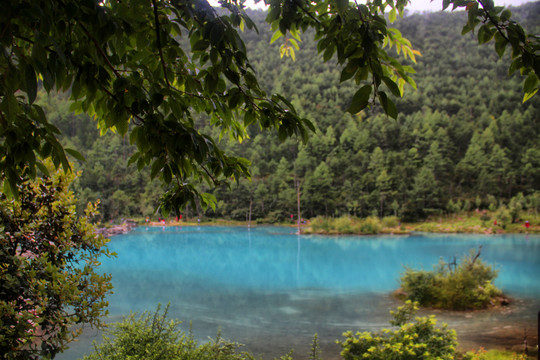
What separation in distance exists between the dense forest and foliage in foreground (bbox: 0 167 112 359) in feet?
77.8

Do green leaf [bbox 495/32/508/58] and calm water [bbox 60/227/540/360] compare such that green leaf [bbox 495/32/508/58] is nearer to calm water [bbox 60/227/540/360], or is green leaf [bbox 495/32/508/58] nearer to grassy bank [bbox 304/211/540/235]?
calm water [bbox 60/227/540/360]

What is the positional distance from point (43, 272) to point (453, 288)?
7430 millimetres

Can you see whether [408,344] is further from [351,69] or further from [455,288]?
[455,288]

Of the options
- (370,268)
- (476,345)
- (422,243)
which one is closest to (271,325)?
(476,345)

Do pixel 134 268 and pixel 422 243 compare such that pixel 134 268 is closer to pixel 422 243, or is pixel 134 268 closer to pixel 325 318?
pixel 325 318

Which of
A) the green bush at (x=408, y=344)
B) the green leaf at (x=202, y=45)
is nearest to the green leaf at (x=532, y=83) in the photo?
the green leaf at (x=202, y=45)

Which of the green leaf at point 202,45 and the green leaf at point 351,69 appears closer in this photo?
the green leaf at point 351,69

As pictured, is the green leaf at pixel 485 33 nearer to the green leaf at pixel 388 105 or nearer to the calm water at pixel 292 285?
the green leaf at pixel 388 105

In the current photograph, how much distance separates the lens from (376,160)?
3428 centimetres

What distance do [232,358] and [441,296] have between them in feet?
19.7

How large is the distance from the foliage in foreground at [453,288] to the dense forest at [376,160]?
17.8m

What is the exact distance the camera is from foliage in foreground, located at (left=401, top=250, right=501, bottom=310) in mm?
7758

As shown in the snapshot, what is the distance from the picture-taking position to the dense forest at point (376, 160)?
104ft

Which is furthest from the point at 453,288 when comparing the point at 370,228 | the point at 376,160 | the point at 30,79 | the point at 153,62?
the point at 376,160
